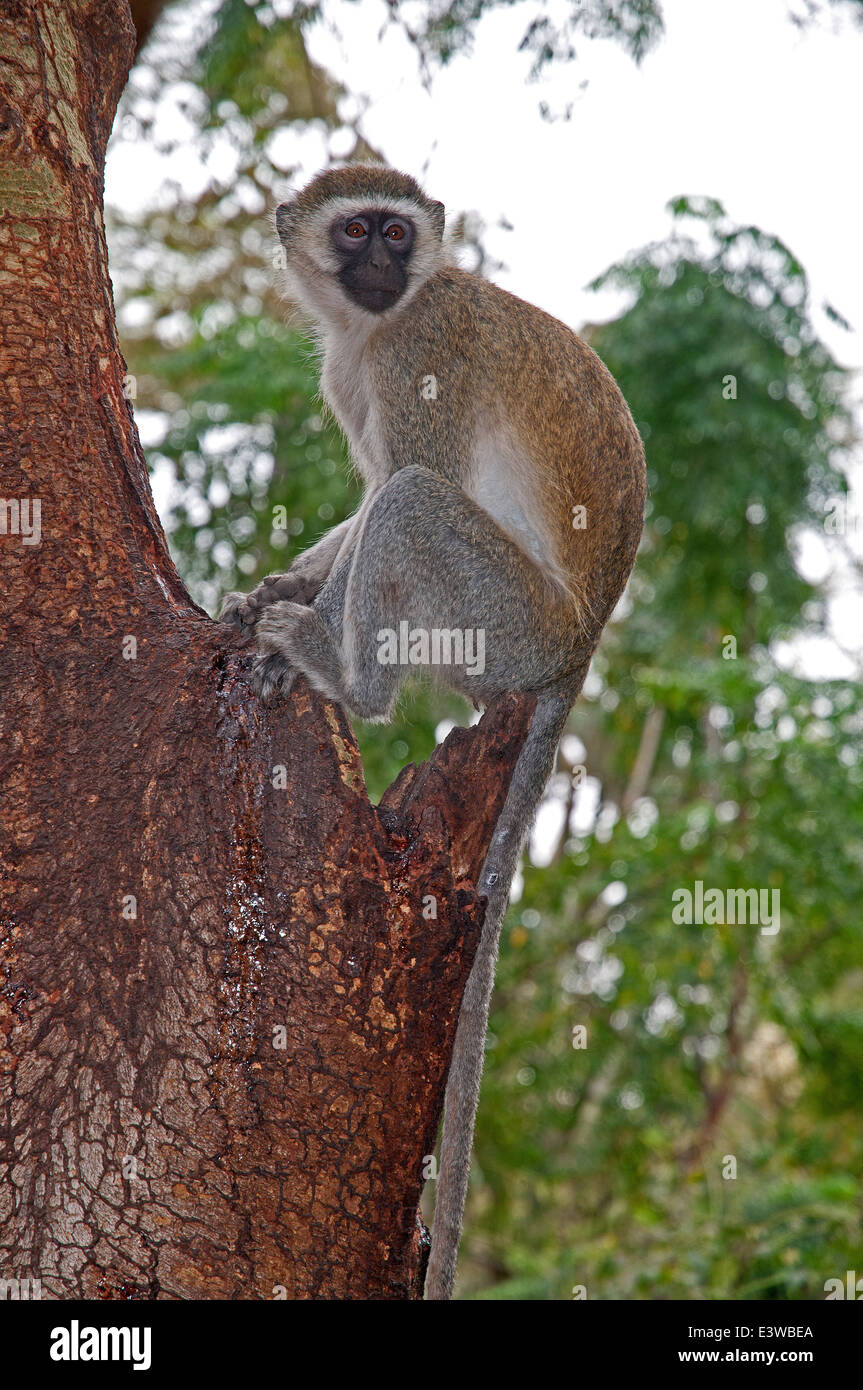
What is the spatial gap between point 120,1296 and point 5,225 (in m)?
2.85

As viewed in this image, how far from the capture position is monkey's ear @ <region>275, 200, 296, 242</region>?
5.29m

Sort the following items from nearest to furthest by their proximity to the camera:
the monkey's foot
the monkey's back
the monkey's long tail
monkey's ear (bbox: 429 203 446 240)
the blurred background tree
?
the monkey's foot
the monkey's long tail
the monkey's back
monkey's ear (bbox: 429 203 446 240)
the blurred background tree

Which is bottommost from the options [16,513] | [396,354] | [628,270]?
[16,513]

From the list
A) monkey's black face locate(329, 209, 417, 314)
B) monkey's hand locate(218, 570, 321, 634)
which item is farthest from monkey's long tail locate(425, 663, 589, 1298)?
monkey's black face locate(329, 209, 417, 314)

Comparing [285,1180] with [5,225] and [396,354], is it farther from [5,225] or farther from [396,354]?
[396,354]

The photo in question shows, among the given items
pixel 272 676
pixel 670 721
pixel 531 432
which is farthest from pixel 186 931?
pixel 670 721

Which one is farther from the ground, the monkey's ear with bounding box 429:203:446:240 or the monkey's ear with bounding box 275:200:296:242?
the monkey's ear with bounding box 275:200:296:242

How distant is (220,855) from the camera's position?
2.89m
